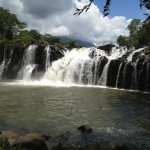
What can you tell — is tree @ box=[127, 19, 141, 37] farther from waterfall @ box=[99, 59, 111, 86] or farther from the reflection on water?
the reflection on water

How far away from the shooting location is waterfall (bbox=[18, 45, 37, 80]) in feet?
168

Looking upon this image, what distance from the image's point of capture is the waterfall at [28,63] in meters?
51.1

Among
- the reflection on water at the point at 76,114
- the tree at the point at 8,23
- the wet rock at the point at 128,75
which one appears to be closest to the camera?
the reflection on water at the point at 76,114

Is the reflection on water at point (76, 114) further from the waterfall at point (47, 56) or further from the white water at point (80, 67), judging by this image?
the waterfall at point (47, 56)

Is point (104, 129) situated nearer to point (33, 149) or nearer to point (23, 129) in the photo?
point (23, 129)

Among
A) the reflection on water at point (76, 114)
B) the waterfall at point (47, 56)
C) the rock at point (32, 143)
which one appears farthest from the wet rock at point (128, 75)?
the rock at point (32, 143)

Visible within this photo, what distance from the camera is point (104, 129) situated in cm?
1716

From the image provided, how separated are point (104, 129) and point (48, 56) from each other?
34385 millimetres

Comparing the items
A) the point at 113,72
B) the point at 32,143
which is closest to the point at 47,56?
the point at 113,72

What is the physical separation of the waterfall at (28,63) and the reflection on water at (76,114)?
70.3ft

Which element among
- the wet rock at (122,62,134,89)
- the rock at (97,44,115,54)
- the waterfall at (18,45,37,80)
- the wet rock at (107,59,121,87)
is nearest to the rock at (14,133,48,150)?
the wet rock at (122,62,134,89)

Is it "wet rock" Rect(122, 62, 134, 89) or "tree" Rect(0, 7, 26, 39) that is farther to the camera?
"tree" Rect(0, 7, 26, 39)

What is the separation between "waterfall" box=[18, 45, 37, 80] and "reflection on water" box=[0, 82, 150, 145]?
2143 centimetres

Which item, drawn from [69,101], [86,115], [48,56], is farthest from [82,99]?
[48,56]
